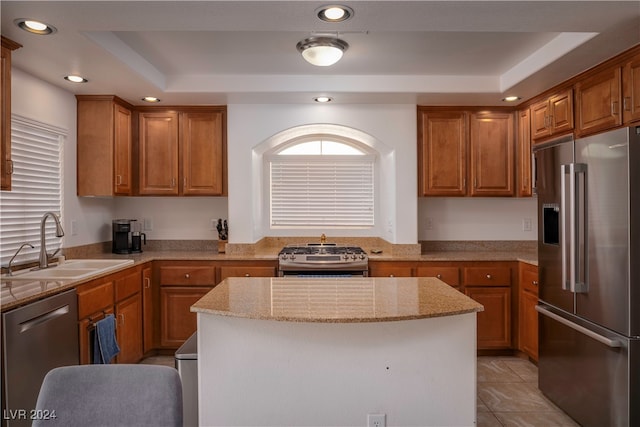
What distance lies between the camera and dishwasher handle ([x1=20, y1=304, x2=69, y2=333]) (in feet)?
7.11

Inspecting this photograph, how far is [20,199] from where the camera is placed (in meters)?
3.03

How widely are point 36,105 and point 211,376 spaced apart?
2.50 meters

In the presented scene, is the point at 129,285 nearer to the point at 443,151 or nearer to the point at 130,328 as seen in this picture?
the point at 130,328

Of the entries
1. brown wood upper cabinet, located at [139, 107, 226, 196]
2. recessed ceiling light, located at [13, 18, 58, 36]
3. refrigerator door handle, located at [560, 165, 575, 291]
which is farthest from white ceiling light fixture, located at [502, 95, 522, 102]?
recessed ceiling light, located at [13, 18, 58, 36]

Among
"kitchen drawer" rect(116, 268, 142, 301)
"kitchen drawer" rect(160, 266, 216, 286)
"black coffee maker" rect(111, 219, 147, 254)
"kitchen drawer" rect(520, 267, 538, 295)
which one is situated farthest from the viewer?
"black coffee maker" rect(111, 219, 147, 254)

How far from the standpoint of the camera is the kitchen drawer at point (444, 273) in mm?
3756

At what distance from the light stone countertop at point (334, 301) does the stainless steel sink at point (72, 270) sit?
1083 mm

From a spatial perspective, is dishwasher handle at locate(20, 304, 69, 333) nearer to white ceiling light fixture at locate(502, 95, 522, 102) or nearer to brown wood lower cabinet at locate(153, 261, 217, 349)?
brown wood lower cabinet at locate(153, 261, 217, 349)

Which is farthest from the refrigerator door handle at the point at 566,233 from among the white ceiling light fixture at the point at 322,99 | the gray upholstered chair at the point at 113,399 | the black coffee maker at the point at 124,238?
the black coffee maker at the point at 124,238

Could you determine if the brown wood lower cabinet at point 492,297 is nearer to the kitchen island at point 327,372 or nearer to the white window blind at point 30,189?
the kitchen island at point 327,372

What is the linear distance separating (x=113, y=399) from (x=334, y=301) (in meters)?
1.07

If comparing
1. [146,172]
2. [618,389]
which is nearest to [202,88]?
[146,172]

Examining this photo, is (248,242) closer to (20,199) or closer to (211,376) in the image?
(20,199)

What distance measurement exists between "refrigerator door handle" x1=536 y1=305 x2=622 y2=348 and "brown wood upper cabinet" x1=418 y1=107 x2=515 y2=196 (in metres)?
1.48
